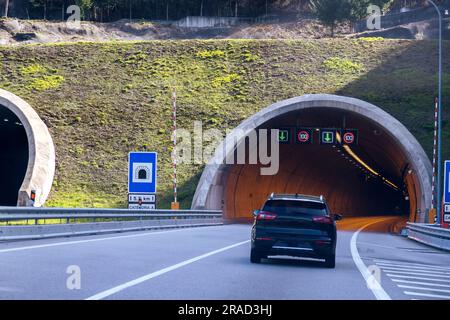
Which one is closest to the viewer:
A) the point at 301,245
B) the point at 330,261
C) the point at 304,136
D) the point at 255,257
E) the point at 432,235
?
the point at 301,245

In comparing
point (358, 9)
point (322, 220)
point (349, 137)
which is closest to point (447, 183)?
point (322, 220)

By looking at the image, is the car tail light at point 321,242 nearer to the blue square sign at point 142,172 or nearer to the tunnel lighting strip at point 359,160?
the blue square sign at point 142,172

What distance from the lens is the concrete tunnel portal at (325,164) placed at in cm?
4438

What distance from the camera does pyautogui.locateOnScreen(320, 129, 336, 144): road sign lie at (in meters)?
46.5

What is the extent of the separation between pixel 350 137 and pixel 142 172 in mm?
18468

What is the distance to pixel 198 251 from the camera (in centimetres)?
2064

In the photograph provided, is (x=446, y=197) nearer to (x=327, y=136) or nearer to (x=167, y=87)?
(x=327, y=136)

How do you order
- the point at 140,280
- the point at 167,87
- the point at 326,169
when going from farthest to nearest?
the point at 326,169
the point at 167,87
the point at 140,280

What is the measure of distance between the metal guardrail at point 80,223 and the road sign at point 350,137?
1004cm

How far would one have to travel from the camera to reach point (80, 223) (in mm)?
25297

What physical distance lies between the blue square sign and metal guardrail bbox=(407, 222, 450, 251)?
33.5 ft

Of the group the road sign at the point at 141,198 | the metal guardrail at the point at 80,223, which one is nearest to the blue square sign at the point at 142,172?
the road sign at the point at 141,198

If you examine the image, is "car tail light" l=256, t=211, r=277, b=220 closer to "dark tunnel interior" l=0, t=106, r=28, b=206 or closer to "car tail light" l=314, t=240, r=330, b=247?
"car tail light" l=314, t=240, r=330, b=247

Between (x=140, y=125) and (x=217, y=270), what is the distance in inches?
1582
